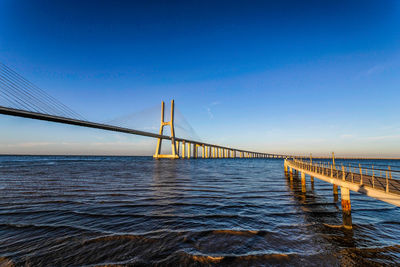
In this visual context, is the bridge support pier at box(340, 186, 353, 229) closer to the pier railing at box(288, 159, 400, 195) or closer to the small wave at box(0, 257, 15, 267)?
the pier railing at box(288, 159, 400, 195)

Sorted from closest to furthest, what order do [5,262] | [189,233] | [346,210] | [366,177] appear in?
1. [5,262]
2. [189,233]
3. [346,210]
4. [366,177]

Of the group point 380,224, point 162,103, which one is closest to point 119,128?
point 162,103

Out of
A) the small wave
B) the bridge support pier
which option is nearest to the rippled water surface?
the small wave

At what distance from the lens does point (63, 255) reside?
214 inches

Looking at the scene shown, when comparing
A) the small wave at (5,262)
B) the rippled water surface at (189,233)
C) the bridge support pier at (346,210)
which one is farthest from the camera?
the bridge support pier at (346,210)

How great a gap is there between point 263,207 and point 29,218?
11.5 metres

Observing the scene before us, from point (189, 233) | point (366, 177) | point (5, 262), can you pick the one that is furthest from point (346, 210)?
point (5, 262)

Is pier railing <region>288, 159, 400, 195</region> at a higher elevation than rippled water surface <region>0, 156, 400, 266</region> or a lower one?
higher

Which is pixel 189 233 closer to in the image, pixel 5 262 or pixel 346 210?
pixel 5 262

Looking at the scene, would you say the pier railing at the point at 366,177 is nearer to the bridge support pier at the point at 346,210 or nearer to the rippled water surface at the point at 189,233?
the bridge support pier at the point at 346,210

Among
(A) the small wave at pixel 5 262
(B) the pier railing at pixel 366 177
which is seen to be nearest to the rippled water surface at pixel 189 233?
(A) the small wave at pixel 5 262

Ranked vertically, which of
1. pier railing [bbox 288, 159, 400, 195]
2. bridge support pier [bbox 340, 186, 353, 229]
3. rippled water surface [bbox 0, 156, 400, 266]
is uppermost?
pier railing [bbox 288, 159, 400, 195]

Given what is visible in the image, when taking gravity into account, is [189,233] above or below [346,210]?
below

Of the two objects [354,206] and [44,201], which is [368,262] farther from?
[44,201]
